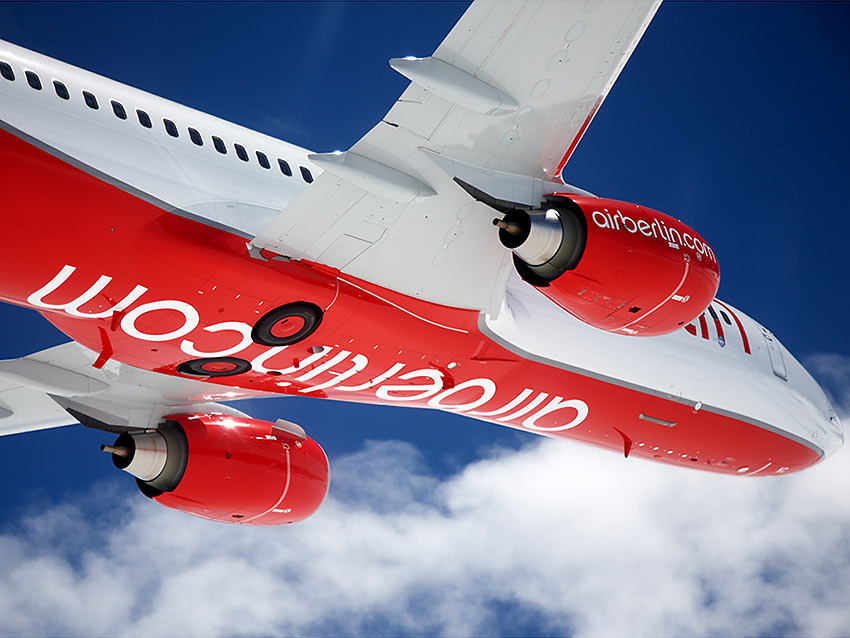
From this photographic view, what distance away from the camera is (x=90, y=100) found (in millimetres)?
6234

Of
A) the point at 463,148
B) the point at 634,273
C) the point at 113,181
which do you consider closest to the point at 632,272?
the point at 634,273

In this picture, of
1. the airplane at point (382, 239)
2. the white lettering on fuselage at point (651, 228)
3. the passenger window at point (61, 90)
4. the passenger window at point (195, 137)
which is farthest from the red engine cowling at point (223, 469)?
the white lettering on fuselage at point (651, 228)

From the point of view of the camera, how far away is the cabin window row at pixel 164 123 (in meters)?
5.94

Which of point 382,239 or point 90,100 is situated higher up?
point 90,100

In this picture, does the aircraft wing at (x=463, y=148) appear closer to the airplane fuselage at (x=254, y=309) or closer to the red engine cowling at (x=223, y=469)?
the airplane fuselage at (x=254, y=309)

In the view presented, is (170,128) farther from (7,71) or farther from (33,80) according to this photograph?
(7,71)

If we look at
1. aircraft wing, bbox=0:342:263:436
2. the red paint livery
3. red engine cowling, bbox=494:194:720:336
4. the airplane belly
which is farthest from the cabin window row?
aircraft wing, bbox=0:342:263:436

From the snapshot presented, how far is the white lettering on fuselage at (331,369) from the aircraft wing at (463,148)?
777mm

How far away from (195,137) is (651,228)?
343cm

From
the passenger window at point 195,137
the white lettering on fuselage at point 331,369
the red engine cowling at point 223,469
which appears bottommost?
the red engine cowling at point 223,469

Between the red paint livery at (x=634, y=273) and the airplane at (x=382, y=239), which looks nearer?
the airplane at (x=382, y=239)

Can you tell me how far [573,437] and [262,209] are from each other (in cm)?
478

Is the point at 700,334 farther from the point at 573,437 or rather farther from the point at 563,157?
the point at 563,157

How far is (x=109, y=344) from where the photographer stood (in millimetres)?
7172
